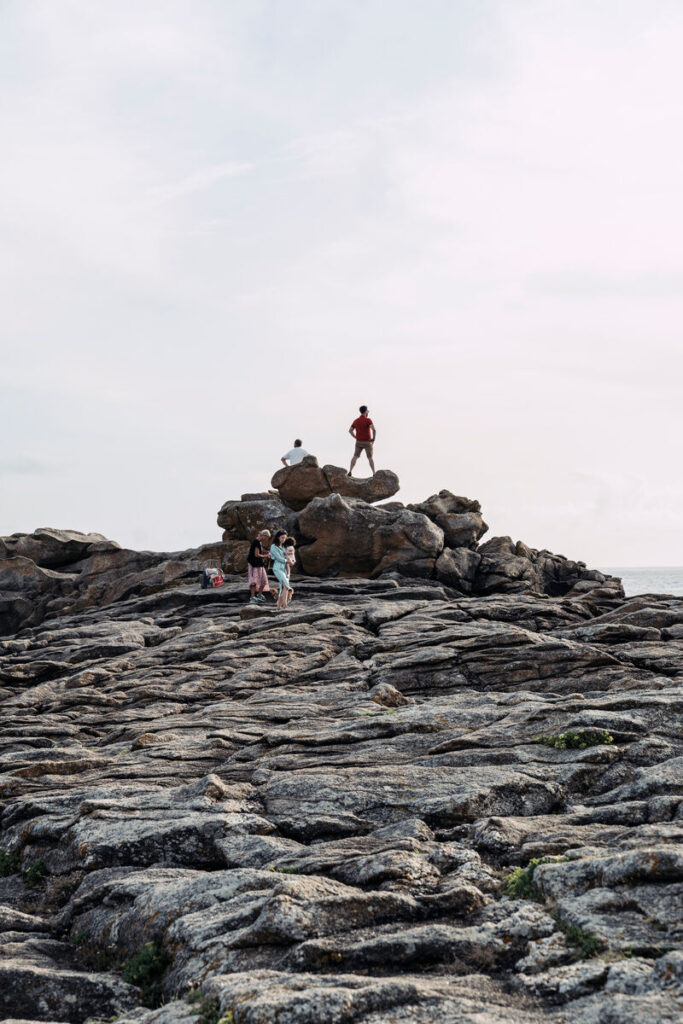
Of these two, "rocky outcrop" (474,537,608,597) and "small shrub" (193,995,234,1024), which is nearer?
"small shrub" (193,995,234,1024)

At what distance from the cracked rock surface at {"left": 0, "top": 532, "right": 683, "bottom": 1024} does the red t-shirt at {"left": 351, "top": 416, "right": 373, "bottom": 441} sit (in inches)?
979

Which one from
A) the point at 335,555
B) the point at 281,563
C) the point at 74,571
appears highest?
the point at 335,555

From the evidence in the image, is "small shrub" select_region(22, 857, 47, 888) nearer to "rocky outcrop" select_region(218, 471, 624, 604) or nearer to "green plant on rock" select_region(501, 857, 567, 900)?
"green plant on rock" select_region(501, 857, 567, 900)

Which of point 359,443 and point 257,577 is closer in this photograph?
point 257,577

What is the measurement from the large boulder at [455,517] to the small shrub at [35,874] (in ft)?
134

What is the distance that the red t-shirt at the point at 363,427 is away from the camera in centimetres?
5581

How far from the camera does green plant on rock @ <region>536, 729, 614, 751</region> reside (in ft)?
60.7

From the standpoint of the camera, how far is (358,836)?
15.2 metres

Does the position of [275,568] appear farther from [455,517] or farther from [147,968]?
[147,968]

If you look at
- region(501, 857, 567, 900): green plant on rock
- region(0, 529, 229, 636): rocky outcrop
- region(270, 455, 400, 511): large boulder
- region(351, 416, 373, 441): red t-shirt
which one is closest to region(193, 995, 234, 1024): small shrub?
region(501, 857, 567, 900): green plant on rock

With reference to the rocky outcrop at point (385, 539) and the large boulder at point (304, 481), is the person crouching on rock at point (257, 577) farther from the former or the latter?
the large boulder at point (304, 481)

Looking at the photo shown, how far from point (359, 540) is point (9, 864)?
36.8 m

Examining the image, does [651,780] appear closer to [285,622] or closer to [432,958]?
[432,958]

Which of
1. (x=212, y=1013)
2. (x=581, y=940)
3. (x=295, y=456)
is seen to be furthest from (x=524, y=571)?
(x=212, y=1013)
